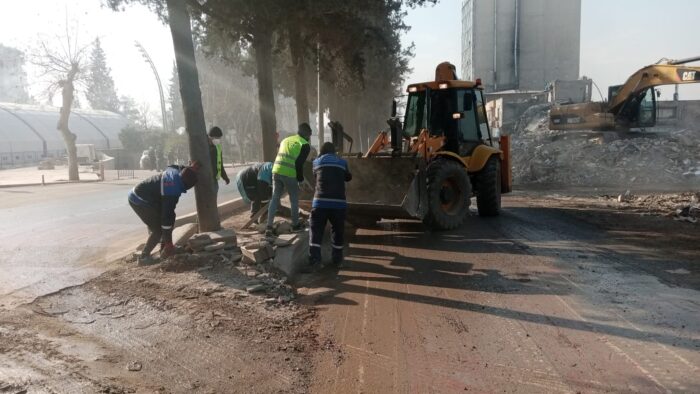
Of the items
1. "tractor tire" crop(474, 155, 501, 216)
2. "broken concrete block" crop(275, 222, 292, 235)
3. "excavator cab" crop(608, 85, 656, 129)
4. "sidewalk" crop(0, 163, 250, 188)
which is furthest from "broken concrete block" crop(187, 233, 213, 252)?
"sidewalk" crop(0, 163, 250, 188)

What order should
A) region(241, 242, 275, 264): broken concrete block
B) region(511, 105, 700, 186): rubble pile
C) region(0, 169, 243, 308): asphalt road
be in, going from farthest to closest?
region(511, 105, 700, 186): rubble pile
region(241, 242, 275, 264): broken concrete block
region(0, 169, 243, 308): asphalt road

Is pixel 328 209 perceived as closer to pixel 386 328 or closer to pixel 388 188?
pixel 388 188

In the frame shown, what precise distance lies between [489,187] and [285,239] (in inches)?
209

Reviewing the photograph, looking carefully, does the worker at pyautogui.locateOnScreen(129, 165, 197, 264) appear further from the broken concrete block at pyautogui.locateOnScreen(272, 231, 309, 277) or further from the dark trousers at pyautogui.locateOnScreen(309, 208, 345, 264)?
→ the dark trousers at pyautogui.locateOnScreen(309, 208, 345, 264)

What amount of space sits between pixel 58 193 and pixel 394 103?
1397cm

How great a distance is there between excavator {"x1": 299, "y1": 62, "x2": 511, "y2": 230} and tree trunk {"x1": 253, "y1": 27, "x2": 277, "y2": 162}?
2250 millimetres

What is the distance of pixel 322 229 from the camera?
22.3 feet

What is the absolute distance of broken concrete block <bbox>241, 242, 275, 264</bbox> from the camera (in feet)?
20.6

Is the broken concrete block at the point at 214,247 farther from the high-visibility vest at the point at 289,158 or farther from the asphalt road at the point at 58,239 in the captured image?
the high-visibility vest at the point at 289,158

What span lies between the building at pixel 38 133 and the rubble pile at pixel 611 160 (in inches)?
1513

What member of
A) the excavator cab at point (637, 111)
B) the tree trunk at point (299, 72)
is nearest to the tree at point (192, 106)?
the tree trunk at point (299, 72)

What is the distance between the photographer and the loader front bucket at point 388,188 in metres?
8.32

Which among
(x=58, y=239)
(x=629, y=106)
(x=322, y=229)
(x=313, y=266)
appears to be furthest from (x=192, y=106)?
(x=629, y=106)

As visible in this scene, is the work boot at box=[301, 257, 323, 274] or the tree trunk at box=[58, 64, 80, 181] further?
the tree trunk at box=[58, 64, 80, 181]
